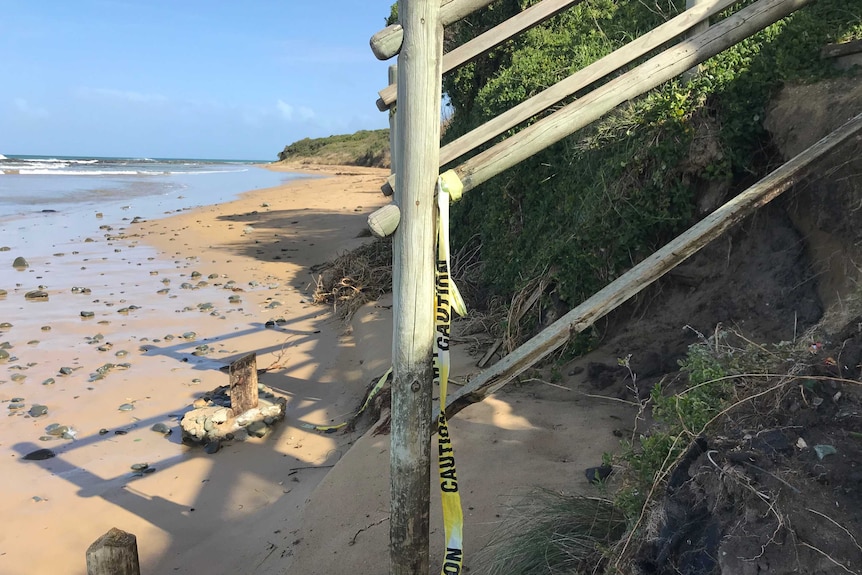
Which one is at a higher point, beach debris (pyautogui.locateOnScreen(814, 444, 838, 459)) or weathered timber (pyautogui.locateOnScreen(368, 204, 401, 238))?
weathered timber (pyautogui.locateOnScreen(368, 204, 401, 238))

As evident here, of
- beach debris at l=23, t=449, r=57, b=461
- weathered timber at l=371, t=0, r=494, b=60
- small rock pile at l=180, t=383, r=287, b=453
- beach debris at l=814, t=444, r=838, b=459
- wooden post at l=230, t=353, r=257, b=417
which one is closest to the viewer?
beach debris at l=814, t=444, r=838, b=459

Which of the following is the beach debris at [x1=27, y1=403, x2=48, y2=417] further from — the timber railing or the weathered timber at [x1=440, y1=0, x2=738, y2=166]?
the weathered timber at [x1=440, y1=0, x2=738, y2=166]

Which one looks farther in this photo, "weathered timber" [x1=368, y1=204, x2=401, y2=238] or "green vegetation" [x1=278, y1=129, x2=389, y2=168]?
"green vegetation" [x1=278, y1=129, x2=389, y2=168]

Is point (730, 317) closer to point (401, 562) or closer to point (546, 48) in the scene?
point (401, 562)

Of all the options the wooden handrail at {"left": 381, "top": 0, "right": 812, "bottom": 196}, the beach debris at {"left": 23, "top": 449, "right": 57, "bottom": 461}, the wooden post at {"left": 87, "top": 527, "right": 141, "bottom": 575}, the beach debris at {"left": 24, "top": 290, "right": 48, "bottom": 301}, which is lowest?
the beach debris at {"left": 23, "top": 449, "right": 57, "bottom": 461}

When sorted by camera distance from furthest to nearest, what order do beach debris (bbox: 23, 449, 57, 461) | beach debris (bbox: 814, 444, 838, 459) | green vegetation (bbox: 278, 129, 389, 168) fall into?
green vegetation (bbox: 278, 129, 389, 168)
beach debris (bbox: 23, 449, 57, 461)
beach debris (bbox: 814, 444, 838, 459)

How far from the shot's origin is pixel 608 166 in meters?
4.81

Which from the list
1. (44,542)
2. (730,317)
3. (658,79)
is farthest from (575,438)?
(44,542)

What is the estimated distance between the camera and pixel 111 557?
8.87 feet

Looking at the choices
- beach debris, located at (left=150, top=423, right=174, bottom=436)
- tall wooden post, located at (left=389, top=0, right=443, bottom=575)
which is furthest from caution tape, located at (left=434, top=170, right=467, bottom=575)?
beach debris, located at (left=150, top=423, right=174, bottom=436)

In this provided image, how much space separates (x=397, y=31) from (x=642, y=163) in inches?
108

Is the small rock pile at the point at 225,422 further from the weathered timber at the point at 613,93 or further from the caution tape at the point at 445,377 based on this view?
the weathered timber at the point at 613,93

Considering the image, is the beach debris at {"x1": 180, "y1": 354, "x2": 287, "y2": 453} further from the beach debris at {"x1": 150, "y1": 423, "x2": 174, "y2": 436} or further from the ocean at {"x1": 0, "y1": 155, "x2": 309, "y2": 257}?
the ocean at {"x1": 0, "y1": 155, "x2": 309, "y2": 257}

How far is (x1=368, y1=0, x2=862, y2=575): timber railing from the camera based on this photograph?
93.8 inches
